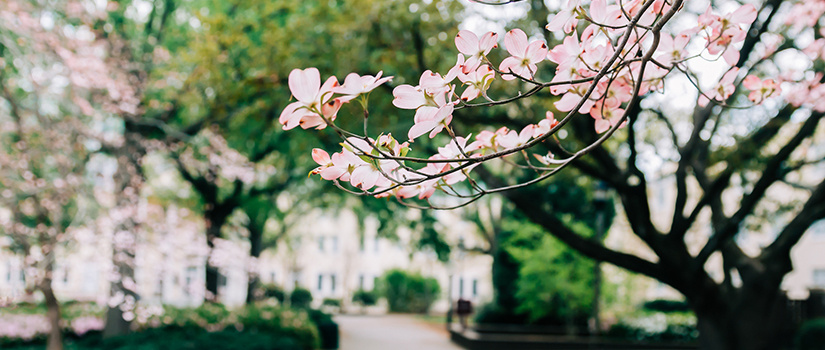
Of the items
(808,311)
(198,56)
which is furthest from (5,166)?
(808,311)

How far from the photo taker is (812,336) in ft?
36.5

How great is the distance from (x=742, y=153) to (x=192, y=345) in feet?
22.1

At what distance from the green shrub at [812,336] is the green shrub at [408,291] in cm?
1881

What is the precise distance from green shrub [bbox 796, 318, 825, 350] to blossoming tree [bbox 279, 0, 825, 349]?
10.8 feet

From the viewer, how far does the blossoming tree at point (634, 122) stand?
1.36 meters

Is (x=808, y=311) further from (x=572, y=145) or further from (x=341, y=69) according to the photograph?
(x=341, y=69)

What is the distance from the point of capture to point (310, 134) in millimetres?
6824

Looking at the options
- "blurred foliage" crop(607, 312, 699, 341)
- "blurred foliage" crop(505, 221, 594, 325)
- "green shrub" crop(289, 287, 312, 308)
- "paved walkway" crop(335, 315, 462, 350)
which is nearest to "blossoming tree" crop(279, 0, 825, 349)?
"blurred foliage" crop(505, 221, 594, 325)

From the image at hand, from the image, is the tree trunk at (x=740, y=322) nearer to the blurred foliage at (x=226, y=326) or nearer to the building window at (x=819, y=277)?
the blurred foliage at (x=226, y=326)

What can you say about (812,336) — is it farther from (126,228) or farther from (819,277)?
(819,277)

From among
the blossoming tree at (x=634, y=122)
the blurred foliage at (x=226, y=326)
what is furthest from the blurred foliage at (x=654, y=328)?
the blurred foliage at (x=226, y=326)

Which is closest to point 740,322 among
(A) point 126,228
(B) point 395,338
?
(A) point 126,228

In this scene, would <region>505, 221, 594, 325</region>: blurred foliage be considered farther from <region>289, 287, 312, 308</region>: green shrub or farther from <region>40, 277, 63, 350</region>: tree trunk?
<region>289, 287, 312, 308</region>: green shrub

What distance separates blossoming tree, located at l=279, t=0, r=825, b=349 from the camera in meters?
1.36
